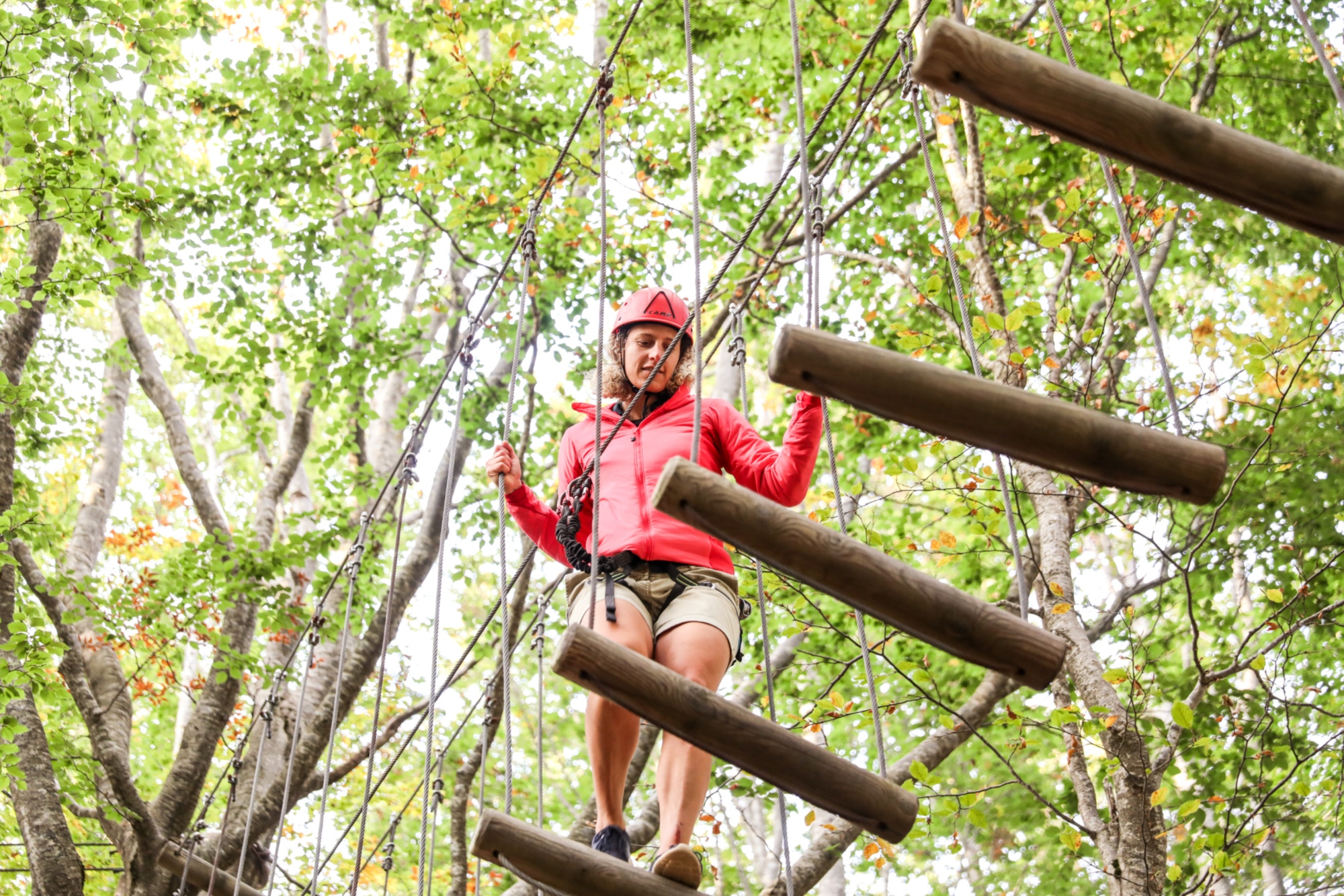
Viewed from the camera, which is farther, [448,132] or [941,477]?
[448,132]

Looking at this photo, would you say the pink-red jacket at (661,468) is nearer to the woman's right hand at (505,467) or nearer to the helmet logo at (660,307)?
the woman's right hand at (505,467)

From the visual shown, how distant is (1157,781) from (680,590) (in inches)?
81.4

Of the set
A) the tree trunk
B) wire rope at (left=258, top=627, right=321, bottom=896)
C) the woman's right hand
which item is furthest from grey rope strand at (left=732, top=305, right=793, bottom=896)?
the tree trunk

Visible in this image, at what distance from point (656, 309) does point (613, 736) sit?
39.7 inches

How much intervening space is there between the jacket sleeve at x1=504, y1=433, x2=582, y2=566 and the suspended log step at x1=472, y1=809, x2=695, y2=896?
913mm

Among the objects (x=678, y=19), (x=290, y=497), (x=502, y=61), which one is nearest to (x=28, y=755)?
(x=290, y=497)

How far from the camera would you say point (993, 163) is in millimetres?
5707

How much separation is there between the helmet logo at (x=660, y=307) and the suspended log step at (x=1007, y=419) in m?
1.28

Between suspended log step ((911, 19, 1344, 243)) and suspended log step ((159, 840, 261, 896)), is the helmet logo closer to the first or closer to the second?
suspended log step ((911, 19, 1344, 243))

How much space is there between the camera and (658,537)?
2439mm

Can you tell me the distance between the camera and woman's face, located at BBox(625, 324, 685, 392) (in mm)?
2734

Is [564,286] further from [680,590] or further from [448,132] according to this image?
[680,590]

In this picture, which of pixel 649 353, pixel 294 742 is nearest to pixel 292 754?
pixel 294 742

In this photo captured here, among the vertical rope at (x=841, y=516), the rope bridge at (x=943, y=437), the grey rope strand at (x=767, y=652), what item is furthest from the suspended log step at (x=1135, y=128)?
the grey rope strand at (x=767, y=652)
